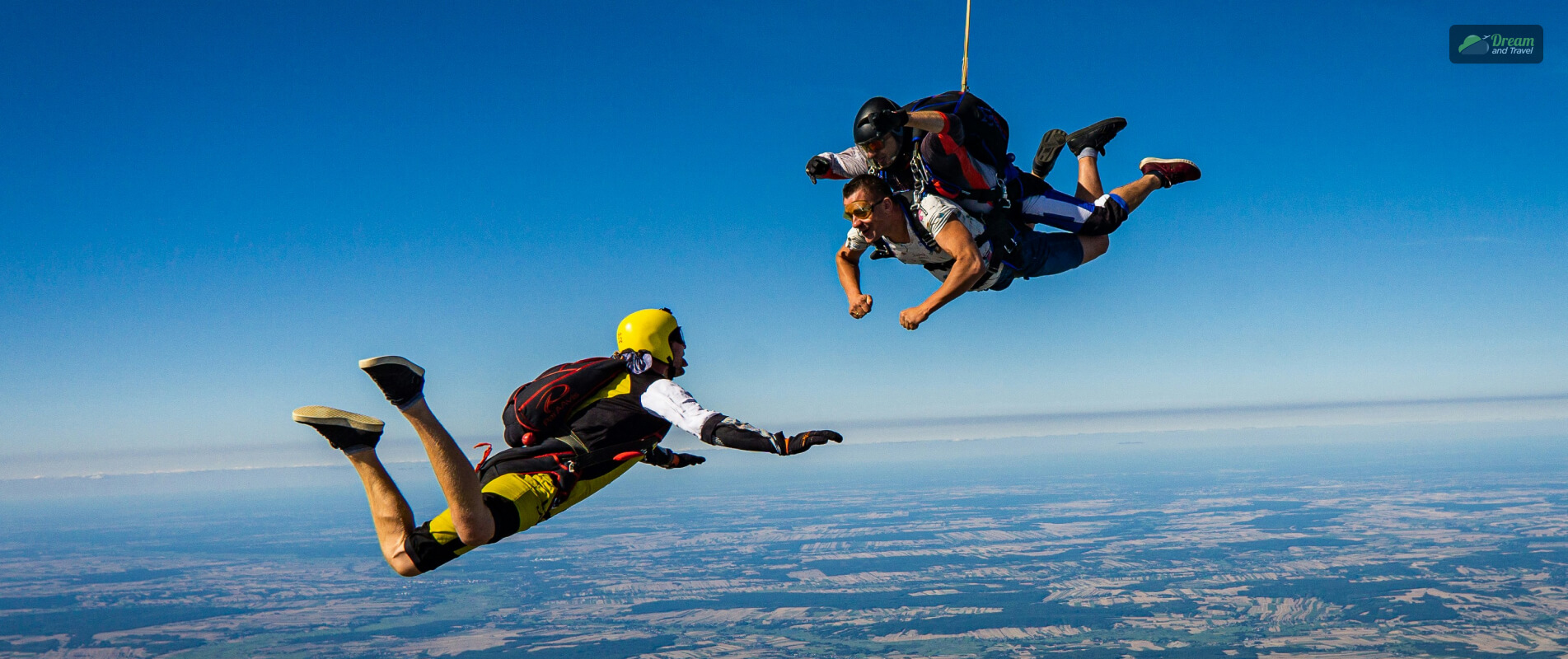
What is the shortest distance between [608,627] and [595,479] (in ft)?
509

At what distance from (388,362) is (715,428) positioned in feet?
5.87

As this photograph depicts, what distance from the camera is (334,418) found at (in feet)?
15.4

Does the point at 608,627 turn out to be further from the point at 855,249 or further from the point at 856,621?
the point at 855,249

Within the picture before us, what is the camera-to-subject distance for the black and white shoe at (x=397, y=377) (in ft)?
14.0

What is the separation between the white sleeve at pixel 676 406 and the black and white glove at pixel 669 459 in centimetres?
85

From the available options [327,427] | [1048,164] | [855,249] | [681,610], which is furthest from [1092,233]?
[681,610]

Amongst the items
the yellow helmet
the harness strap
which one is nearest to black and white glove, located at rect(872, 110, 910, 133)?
the yellow helmet

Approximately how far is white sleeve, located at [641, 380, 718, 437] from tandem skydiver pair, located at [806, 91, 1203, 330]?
150cm

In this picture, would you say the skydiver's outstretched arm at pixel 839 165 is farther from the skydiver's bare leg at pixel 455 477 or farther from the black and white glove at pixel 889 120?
the skydiver's bare leg at pixel 455 477

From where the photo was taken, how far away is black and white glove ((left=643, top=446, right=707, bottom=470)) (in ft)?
20.0

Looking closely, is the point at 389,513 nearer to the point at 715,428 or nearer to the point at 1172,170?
the point at 715,428

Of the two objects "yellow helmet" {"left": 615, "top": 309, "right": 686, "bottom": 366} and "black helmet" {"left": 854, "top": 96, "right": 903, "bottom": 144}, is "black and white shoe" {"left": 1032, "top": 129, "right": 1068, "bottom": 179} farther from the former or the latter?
"yellow helmet" {"left": 615, "top": 309, "right": 686, "bottom": 366}

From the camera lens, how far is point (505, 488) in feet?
17.8

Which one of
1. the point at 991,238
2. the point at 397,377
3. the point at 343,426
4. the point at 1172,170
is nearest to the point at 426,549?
the point at 343,426
